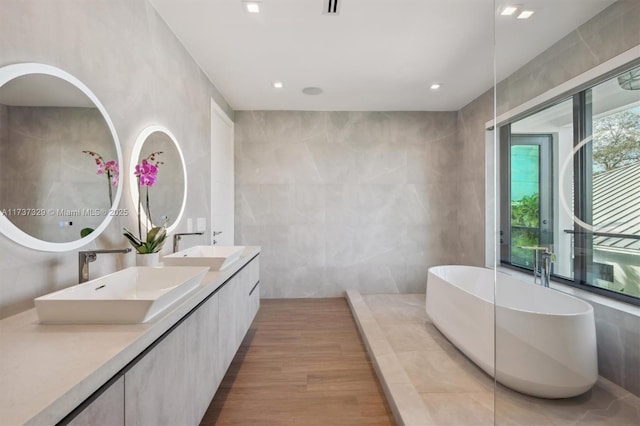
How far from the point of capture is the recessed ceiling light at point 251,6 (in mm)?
1985

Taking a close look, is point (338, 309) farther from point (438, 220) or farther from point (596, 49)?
point (596, 49)

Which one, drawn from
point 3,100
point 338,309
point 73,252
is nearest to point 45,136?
point 3,100

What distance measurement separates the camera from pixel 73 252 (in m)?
1.38

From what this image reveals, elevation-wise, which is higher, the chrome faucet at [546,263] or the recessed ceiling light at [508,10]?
the recessed ceiling light at [508,10]

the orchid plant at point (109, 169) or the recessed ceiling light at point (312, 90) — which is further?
the recessed ceiling light at point (312, 90)

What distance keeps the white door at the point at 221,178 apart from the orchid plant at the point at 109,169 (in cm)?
159

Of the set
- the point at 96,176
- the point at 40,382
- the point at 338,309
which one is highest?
the point at 96,176

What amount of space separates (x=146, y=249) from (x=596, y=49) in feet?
7.99

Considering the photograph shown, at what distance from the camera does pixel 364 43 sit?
2506mm

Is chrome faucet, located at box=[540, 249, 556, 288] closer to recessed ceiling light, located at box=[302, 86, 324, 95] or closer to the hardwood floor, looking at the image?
the hardwood floor

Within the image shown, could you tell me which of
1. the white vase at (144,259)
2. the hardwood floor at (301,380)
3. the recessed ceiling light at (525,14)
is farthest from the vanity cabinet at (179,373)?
the recessed ceiling light at (525,14)

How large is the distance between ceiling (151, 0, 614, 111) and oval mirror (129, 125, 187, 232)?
90 cm

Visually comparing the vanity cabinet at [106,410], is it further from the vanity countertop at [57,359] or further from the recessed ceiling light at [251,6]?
the recessed ceiling light at [251,6]

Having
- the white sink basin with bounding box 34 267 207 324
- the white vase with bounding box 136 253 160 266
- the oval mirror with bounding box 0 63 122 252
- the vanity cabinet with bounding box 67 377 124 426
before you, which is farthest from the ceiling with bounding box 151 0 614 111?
the vanity cabinet with bounding box 67 377 124 426
